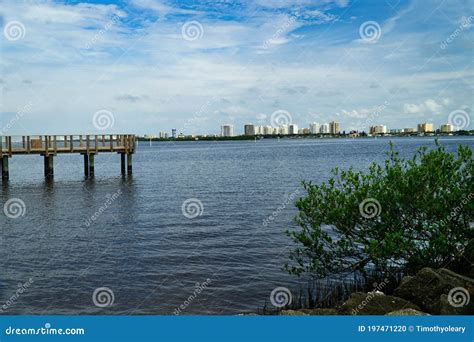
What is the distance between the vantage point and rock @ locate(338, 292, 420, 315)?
12477mm

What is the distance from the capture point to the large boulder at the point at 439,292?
1171 centimetres

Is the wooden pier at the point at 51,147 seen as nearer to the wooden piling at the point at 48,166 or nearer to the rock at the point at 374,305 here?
the wooden piling at the point at 48,166

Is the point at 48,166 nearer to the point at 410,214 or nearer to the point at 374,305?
the point at 410,214

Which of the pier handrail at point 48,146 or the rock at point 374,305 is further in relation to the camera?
the pier handrail at point 48,146

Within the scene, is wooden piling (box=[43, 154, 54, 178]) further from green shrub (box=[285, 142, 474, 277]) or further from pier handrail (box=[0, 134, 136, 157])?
green shrub (box=[285, 142, 474, 277])

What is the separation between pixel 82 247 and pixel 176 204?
46.6 ft

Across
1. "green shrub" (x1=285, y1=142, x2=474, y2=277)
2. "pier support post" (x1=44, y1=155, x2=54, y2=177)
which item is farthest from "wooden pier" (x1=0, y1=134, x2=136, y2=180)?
"green shrub" (x1=285, y1=142, x2=474, y2=277)


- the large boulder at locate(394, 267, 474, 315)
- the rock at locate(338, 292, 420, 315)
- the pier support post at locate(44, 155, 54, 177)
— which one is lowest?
the rock at locate(338, 292, 420, 315)

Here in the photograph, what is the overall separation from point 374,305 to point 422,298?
53.4 inches

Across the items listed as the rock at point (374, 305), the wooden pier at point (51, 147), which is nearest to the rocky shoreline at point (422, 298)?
the rock at point (374, 305)

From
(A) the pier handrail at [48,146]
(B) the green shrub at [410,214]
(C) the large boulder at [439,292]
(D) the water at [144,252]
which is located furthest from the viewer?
(A) the pier handrail at [48,146]

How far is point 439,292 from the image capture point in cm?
1252

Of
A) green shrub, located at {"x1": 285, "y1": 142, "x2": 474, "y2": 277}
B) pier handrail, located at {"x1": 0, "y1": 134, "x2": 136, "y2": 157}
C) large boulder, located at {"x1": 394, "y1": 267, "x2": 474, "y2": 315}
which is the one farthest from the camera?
pier handrail, located at {"x1": 0, "y1": 134, "x2": 136, "y2": 157}

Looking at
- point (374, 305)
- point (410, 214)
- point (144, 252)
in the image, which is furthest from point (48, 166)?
point (374, 305)
